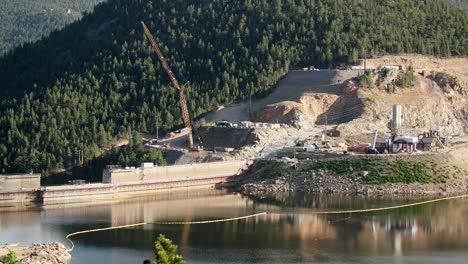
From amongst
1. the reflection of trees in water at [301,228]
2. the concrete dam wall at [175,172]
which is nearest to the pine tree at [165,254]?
the reflection of trees in water at [301,228]

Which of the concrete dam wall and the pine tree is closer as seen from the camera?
the pine tree

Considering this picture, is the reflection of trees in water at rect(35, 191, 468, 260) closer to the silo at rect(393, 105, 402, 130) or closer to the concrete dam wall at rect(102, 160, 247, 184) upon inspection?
the concrete dam wall at rect(102, 160, 247, 184)

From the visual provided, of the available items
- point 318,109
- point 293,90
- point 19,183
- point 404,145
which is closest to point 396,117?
point 318,109

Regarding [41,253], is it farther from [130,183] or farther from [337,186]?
[337,186]

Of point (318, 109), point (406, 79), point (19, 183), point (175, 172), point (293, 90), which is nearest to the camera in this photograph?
point (19, 183)

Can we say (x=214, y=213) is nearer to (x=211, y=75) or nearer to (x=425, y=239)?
(x=425, y=239)

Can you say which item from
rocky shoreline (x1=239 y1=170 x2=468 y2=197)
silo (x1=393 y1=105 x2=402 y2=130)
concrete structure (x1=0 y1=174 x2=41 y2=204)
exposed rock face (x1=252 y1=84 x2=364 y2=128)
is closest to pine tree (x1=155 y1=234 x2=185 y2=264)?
concrete structure (x1=0 y1=174 x2=41 y2=204)
